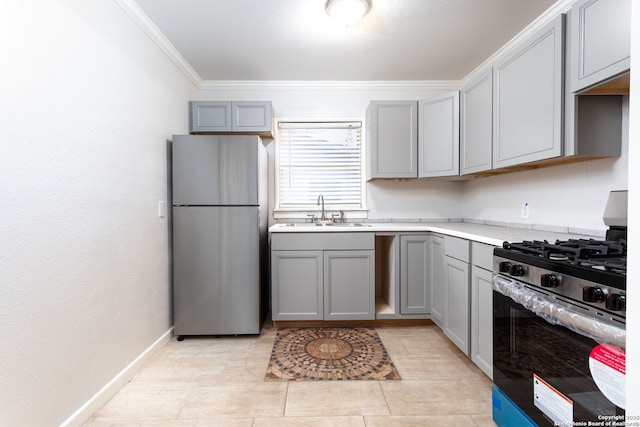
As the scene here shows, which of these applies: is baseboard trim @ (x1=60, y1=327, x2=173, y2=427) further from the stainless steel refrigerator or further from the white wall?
the stainless steel refrigerator

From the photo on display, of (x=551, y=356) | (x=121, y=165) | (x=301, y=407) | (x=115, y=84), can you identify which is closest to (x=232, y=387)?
(x=301, y=407)

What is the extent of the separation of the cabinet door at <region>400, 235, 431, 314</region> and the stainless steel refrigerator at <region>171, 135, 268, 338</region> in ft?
4.28

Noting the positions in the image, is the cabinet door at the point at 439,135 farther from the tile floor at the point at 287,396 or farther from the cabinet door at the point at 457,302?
the tile floor at the point at 287,396

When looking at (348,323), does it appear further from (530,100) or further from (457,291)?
(530,100)

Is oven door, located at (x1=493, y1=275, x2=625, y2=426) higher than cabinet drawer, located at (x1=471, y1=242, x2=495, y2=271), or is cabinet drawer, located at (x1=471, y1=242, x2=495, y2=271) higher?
cabinet drawer, located at (x1=471, y1=242, x2=495, y2=271)

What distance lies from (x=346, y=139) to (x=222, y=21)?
1653 mm

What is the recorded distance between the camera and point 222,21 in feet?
6.89

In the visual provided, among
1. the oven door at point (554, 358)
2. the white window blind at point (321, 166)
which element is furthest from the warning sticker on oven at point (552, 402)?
the white window blind at point (321, 166)

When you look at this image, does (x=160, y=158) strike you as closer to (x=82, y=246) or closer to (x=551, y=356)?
(x=82, y=246)

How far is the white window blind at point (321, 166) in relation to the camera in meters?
3.27

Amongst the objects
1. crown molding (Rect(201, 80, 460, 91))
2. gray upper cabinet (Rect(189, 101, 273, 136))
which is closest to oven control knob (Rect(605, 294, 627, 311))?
gray upper cabinet (Rect(189, 101, 273, 136))

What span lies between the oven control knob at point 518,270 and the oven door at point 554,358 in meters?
0.06

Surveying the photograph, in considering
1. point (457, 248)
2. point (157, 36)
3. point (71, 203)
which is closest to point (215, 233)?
point (71, 203)

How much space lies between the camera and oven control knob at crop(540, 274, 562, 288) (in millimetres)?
1100
